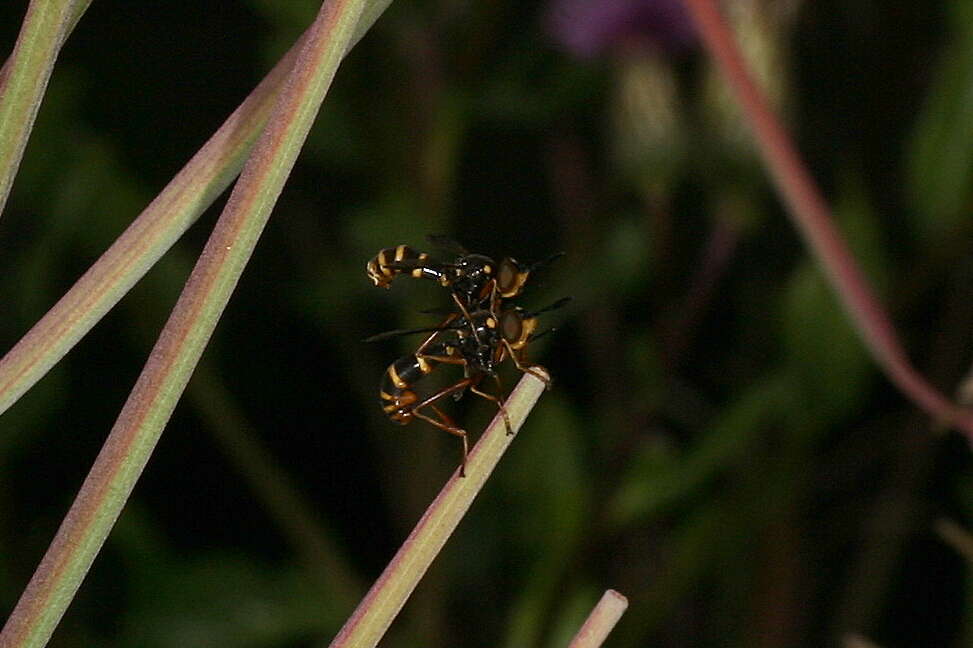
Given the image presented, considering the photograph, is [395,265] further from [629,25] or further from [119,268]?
[629,25]

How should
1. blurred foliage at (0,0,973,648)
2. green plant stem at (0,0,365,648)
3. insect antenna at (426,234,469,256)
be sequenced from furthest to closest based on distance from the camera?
1. blurred foliage at (0,0,973,648)
2. insect antenna at (426,234,469,256)
3. green plant stem at (0,0,365,648)

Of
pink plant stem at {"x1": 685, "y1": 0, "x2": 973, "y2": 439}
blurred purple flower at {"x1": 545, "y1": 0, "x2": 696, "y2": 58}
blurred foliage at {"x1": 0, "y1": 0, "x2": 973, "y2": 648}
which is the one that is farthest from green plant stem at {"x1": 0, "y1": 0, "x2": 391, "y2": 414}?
blurred purple flower at {"x1": 545, "y1": 0, "x2": 696, "y2": 58}

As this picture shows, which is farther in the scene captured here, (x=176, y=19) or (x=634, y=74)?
(x=176, y=19)

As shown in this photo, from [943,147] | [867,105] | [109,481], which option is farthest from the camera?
[867,105]

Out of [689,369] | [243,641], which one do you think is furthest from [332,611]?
[689,369]

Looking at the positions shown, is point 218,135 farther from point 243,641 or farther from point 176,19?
point 176,19

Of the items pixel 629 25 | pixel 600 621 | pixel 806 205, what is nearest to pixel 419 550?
pixel 600 621

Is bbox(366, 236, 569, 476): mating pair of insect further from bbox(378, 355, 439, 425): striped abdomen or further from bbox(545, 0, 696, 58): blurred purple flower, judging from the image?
bbox(545, 0, 696, 58): blurred purple flower

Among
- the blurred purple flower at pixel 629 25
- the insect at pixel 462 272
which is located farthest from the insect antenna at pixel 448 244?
the blurred purple flower at pixel 629 25
